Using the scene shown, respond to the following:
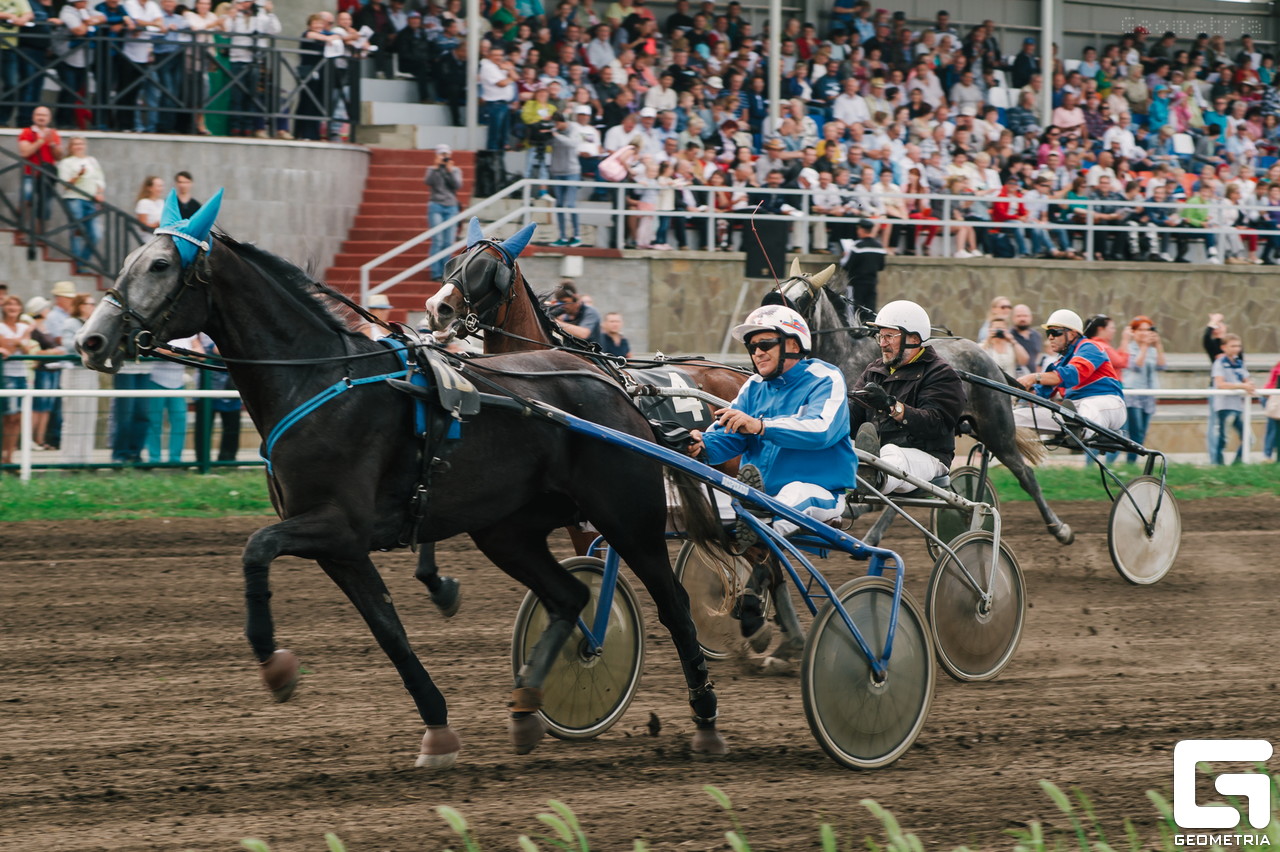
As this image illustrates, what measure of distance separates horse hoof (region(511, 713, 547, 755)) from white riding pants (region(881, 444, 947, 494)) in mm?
2277

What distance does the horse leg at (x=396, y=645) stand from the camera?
5.16 metres

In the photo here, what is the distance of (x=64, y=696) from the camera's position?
6.22 m

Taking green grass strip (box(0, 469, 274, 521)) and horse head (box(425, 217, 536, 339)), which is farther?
green grass strip (box(0, 469, 274, 521))

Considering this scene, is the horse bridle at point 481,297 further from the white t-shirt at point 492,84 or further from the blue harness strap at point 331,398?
the white t-shirt at point 492,84

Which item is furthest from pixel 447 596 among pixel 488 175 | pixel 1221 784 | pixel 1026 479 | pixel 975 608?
pixel 488 175

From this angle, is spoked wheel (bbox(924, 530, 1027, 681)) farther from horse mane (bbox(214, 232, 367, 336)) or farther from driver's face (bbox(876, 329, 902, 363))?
horse mane (bbox(214, 232, 367, 336))

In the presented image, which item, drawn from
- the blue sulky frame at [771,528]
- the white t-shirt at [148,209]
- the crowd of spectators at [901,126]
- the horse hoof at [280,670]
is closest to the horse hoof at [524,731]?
the blue sulky frame at [771,528]

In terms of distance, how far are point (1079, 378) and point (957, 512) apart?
232 cm

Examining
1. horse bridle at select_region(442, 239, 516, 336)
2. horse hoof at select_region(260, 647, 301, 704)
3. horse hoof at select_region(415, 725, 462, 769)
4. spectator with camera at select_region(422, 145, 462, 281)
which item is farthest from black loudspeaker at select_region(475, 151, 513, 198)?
horse hoof at select_region(260, 647, 301, 704)

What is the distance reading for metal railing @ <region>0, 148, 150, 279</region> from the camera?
44.8 feet

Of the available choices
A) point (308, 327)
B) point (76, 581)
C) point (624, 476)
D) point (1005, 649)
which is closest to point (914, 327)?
point (1005, 649)

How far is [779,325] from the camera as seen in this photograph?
5.73 meters

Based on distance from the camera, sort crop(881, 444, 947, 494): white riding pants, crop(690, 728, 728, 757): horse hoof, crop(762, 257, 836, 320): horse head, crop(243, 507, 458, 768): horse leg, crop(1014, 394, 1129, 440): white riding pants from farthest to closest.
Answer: crop(1014, 394, 1129, 440): white riding pants, crop(762, 257, 836, 320): horse head, crop(881, 444, 947, 494): white riding pants, crop(690, 728, 728, 757): horse hoof, crop(243, 507, 458, 768): horse leg

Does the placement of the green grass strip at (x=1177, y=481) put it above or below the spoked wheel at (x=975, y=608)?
above
